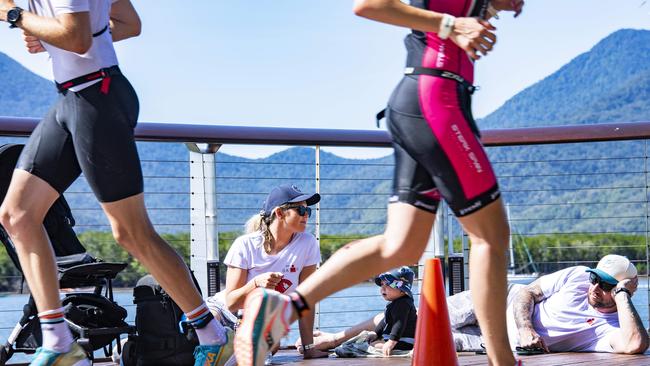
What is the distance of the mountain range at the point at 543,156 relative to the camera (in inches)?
4045

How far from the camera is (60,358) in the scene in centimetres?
308

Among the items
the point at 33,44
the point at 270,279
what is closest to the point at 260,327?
the point at 33,44

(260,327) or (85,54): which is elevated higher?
(85,54)


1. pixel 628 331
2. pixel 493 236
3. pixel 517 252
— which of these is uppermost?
pixel 493 236

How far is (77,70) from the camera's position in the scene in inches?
120

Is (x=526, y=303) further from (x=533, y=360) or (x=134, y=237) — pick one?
(x=134, y=237)

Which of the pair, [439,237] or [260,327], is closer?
[260,327]

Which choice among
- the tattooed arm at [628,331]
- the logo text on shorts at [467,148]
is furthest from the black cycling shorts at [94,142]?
the tattooed arm at [628,331]

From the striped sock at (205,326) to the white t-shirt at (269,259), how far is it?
116cm

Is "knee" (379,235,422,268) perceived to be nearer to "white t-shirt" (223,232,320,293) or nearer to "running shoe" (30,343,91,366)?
"running shoe" (30,343,91,366)

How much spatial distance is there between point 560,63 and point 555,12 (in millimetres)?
9079

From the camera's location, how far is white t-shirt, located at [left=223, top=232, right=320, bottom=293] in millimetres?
4508

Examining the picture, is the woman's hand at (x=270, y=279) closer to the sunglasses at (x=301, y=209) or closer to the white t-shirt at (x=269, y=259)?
the white t-shirt at (x=269, y=259)

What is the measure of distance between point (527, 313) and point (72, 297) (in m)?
2.24
